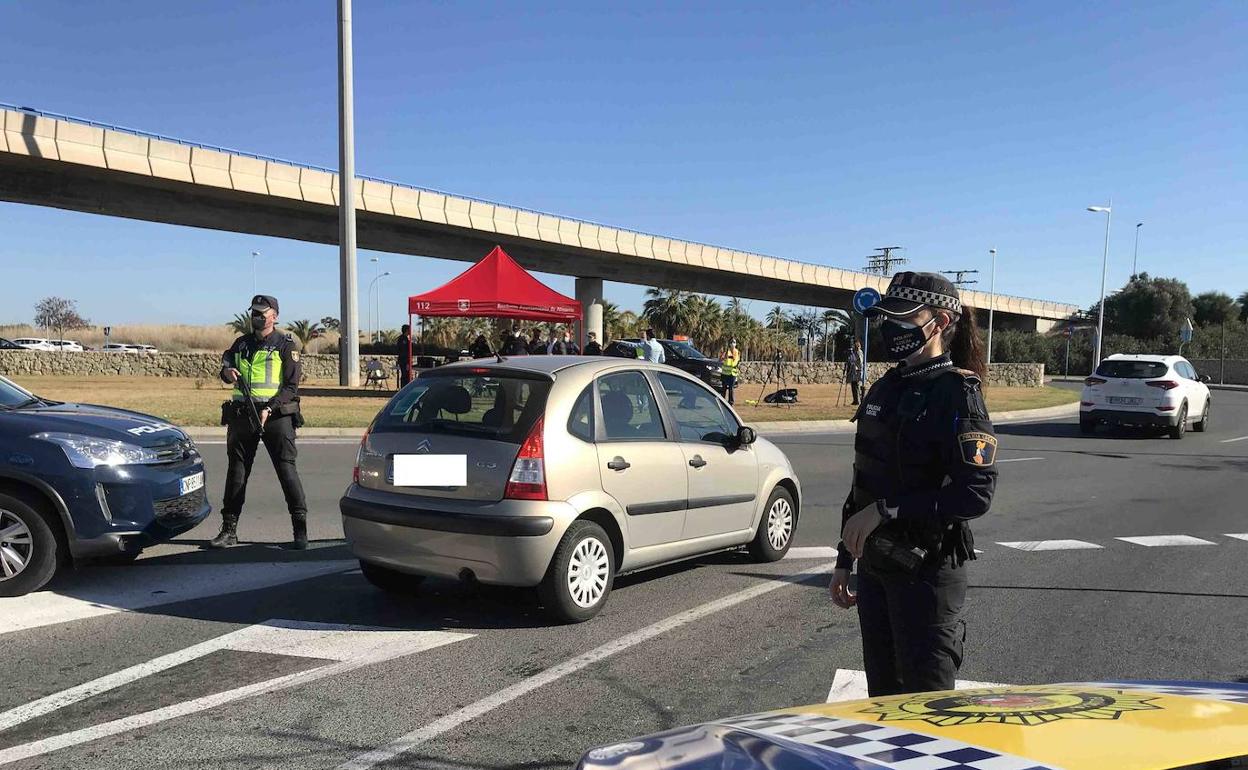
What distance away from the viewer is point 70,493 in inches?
207

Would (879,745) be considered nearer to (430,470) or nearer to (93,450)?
(430,470)

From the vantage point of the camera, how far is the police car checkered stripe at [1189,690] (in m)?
1.89

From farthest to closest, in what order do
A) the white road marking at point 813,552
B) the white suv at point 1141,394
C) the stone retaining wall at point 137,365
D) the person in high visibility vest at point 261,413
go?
1. the stone retaining wall at point 137,365
2. the white suv at point 1141,394
3. the white road marking at point 813,552
4. the person in high visibility vest at point 261,413

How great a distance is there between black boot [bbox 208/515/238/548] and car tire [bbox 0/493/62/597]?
4.96 feet

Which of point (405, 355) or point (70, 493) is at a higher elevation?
point (405, 355)

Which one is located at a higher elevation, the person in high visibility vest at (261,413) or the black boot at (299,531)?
the person in high visibility vest at (261,413)

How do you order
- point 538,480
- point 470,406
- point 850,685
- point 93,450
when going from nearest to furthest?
point 850,685
point 538,480
point 470,406
point 93,450

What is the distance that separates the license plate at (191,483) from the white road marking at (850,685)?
4418 mm

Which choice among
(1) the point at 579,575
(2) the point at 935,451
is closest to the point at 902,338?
(2) the point at 935,451

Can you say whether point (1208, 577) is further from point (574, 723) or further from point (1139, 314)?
point (1139, 314)

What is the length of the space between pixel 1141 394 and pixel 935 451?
58.1ft

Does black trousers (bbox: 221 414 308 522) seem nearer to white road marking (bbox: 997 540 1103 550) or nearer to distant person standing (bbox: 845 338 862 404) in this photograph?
white road marking (bbox: 997 540 1103 550)

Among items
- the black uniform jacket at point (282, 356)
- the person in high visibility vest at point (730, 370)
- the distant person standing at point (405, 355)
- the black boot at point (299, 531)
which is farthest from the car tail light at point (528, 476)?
the distant person standing at point (405, 355)

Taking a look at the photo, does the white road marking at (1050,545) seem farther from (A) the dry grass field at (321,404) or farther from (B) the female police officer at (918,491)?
(A) the dry grass field at (321,404)
